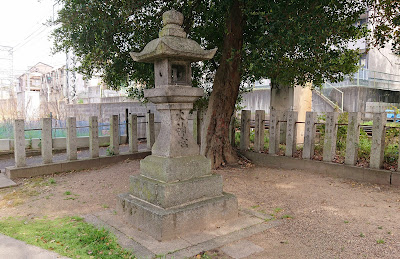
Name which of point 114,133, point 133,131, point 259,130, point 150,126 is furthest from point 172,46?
point 150,126

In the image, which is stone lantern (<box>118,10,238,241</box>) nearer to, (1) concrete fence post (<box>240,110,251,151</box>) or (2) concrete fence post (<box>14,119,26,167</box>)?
(2) concrete fence post (<box>14,119,26,167</box>)

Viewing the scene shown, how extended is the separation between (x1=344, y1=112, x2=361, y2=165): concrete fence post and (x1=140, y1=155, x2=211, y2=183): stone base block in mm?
3907

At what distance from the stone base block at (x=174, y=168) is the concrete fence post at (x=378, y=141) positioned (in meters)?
4.06

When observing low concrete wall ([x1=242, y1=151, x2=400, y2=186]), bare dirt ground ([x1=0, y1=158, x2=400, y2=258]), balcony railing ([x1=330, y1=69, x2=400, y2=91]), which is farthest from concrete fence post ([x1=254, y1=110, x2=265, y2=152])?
balcony railing ([x1=330, y1=69, x2=400, y2=91])

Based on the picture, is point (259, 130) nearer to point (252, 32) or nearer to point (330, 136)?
point (330, 136)

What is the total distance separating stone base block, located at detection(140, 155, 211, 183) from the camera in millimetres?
3941

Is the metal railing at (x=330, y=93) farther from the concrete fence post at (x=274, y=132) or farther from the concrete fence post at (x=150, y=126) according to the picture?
the concrete fence post at (x=150, y=126)

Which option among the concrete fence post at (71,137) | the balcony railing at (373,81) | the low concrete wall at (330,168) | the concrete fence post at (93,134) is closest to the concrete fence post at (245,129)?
the low concrete wall at (330,168)

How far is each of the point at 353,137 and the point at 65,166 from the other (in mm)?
7515

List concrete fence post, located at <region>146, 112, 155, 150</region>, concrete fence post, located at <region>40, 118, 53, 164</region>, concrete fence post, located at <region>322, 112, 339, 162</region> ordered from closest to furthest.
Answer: concrete fence post, located at <region>322, 112, 339, 162</region> → concrete fence post, located at <region>40, 118, 53, 164</region> → concrete fence post, located at <region>146, 112, 155, 150</region>

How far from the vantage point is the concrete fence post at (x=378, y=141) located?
5978 mm

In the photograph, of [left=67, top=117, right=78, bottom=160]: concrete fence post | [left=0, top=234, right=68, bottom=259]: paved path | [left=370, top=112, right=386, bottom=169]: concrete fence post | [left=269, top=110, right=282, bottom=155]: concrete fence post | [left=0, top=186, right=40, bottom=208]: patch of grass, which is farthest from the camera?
[left=269, top=110, right=282, bottom=155]: concrete fence post

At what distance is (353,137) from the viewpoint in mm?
6387

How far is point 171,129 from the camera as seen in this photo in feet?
13.5
